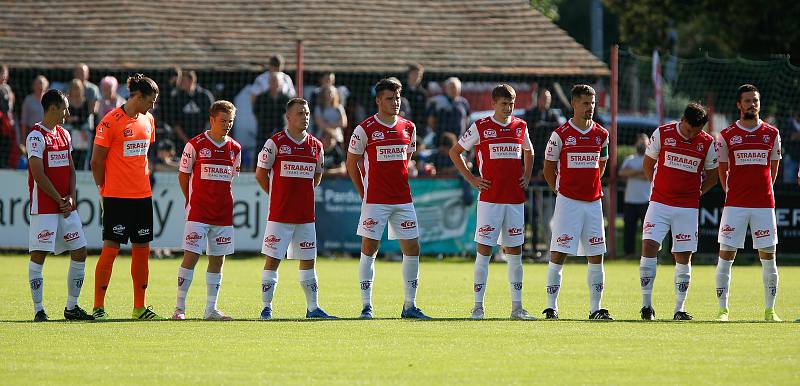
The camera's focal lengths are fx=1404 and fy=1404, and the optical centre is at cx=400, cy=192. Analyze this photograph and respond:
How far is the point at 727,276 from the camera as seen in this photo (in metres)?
13.6

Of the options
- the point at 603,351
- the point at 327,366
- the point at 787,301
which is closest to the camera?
the point at 327,366

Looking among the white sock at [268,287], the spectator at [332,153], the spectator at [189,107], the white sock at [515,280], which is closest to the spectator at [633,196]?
the spectator at [332,153]

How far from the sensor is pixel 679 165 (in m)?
13.4

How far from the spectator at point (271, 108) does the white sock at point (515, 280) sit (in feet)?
32.4

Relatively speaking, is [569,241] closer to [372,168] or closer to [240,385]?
[372,168]

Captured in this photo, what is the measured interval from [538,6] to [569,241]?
21.7 m

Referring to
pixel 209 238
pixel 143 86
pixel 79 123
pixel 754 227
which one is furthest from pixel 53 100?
pixel 79 123

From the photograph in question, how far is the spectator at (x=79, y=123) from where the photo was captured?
72.2 feet

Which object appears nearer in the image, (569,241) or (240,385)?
(240,385)

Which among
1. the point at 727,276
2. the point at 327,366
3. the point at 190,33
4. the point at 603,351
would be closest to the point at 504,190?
the point at 727,276

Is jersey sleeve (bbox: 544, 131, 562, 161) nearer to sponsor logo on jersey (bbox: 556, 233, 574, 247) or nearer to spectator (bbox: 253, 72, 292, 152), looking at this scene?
sponsor logo on jersey (bbox: 556, 233, 574, 247)

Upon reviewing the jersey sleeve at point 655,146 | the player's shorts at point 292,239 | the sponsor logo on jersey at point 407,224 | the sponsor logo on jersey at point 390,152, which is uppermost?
the jersey sleeve at point 655,146

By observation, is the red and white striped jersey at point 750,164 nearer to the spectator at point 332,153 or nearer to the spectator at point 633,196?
the spectator at point 633,196

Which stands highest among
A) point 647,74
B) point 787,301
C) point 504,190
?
point 647,74
